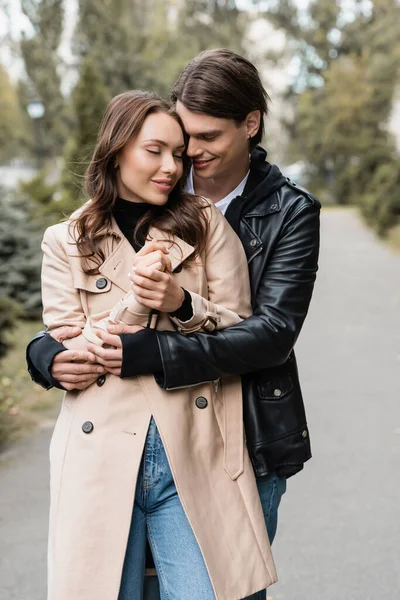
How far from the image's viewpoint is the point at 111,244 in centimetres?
230

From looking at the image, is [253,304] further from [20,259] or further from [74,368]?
[20,259]

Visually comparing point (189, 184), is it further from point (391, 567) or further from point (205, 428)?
point (391, 567)

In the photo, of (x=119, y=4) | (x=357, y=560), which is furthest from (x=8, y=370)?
(x=119, y=4)

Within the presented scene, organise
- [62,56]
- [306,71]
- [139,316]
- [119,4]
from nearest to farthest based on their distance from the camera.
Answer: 1. [139,316]
2. [119,4]
3. [62,56]
4. [306,71]

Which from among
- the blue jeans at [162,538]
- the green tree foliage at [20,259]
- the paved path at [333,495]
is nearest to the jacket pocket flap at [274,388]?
the blue jeans at [162,538]

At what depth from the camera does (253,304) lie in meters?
2.37

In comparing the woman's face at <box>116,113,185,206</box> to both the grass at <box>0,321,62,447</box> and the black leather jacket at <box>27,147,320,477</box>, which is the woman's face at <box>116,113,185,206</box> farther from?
the grass at <box>0,321,62,447</box>

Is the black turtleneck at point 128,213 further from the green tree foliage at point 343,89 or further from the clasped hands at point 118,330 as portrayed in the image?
the green tree foliage at point 343,89

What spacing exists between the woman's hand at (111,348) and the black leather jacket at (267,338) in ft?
0.12

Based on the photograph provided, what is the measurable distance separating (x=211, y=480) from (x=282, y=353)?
1.30 feet

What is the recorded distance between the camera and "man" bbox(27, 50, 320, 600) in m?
2.16

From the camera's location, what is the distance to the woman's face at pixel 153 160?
2246 mm

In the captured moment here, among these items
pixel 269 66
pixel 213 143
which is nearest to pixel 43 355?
pixel 213 143

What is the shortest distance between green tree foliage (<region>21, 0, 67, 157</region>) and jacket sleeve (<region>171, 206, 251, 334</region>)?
124 ft
